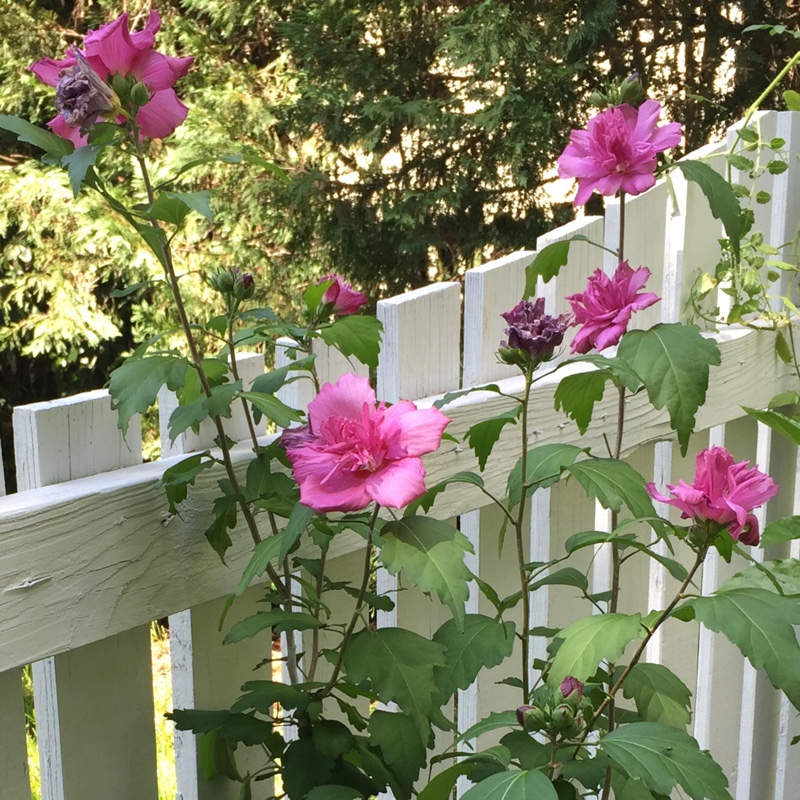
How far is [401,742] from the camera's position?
852 mm

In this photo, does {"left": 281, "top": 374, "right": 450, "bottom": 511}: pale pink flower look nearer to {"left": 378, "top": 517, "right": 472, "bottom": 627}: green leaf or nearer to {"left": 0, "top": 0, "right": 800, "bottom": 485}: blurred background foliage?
{"left": 378, "top": 517, "right": 472, "bottom": 627}: green leaf

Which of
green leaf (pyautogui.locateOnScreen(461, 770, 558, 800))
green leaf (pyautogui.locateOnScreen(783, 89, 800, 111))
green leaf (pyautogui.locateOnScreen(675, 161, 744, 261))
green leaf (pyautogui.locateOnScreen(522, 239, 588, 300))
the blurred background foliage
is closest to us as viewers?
green leaf (pyautogui.locateOnScreen(461, 770, 558, 800))

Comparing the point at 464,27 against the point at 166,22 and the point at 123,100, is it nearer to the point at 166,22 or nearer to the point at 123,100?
the point at 166,22

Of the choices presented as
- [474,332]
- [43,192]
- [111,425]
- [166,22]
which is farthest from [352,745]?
[166,22]

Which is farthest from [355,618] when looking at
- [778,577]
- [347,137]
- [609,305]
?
[347,137]

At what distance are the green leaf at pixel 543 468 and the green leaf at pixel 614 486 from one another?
2cm

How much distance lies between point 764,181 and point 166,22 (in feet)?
13.4

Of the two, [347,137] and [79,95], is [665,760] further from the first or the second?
[347,137]

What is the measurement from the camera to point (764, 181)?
5.55 feet

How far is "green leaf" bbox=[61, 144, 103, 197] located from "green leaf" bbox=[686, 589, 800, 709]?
55cm

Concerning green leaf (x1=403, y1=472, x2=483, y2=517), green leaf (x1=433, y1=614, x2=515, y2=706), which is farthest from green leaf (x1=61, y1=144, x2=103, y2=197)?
green leaf (x1=433, y1=614, x2=515, y2=706)

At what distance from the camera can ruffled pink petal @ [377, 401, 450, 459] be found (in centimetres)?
75

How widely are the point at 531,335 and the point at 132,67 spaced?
0.38 meters

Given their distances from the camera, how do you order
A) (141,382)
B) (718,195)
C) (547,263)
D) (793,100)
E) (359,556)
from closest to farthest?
(141,382) → (718,195) → (547,263) → (359,556) → (793,100)
